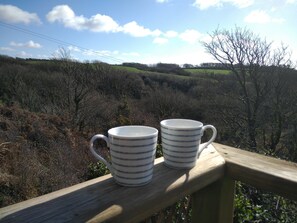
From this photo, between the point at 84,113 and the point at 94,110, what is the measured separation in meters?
0.53

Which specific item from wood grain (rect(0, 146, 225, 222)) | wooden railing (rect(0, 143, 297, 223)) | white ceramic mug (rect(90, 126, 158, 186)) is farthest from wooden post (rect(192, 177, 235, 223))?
white ceramic mug (rect(90, 126, 158, 186))

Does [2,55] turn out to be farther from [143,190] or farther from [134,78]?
[143,190]

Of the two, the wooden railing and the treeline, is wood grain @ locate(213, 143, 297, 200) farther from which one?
the treeline

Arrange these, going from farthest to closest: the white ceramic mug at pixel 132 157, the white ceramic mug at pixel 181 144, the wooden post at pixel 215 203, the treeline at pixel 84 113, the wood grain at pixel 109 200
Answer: the treeline at pixel 84 113 → the wooden post at pixel 215 203 → the white ceramic mug at pixel 181 144 → the white ceramic mug at pixel 132 157 → the wood grain at pixel 109 200

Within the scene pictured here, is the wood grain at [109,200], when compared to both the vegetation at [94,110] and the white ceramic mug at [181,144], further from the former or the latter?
the vegetation at [94,110]

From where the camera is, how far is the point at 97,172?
4.70m

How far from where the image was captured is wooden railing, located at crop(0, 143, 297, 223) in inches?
24.4

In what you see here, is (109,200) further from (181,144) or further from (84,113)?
(84,113)

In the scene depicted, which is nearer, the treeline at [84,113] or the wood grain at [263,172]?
the wood grain at [263,172]

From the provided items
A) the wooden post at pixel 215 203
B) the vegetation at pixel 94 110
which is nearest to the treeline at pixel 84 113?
the vegetation at pixel 94 110

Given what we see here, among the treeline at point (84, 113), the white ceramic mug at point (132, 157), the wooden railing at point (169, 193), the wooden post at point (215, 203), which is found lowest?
the treeline at point (84, 113)

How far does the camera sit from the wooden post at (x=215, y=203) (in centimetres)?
98

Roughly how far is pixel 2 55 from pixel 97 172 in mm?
17624

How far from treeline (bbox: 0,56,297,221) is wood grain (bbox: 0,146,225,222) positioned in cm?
390
